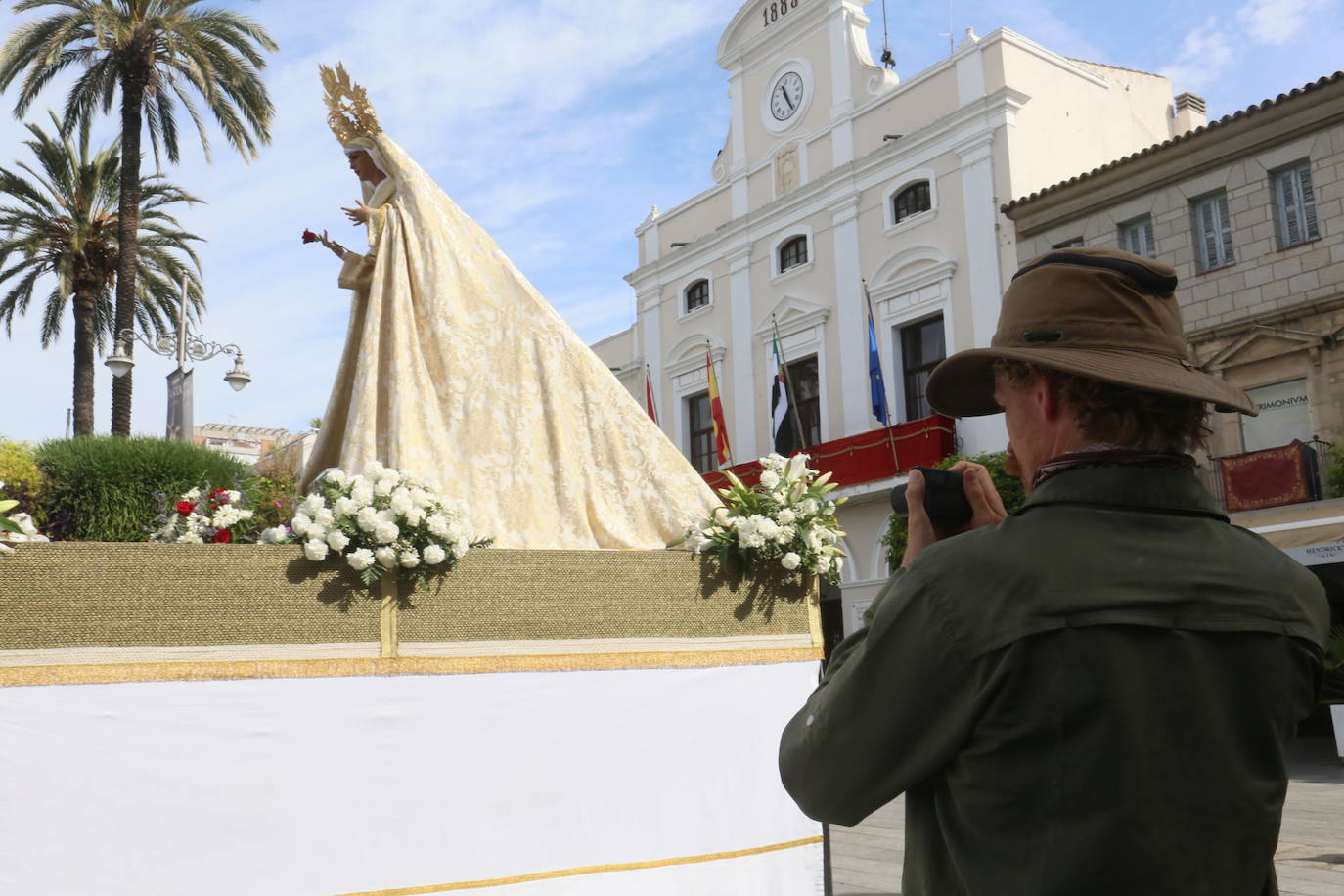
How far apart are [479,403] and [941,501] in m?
3.39

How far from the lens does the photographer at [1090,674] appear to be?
127 centimetres

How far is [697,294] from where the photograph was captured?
23.3 m

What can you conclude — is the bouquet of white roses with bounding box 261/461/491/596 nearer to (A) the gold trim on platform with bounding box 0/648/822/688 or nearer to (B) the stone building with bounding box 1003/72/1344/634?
(A) the gold trim on platform with bounding box 0/648/822/688

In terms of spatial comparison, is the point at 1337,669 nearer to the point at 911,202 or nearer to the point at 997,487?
the point at 997,487

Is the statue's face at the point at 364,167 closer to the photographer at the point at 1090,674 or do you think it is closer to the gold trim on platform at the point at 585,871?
the gold trim on platform at the point at 585,871

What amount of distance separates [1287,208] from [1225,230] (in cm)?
84

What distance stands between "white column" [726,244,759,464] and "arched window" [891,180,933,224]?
348cm

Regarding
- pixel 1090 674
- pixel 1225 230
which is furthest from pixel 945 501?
pixel 1225 230

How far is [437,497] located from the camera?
3.87 m

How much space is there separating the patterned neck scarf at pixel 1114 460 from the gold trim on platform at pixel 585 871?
287 centimetres

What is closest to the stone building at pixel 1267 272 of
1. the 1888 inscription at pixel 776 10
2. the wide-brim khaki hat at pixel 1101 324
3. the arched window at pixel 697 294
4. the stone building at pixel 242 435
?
the 1888 inscription at pixel 776 10

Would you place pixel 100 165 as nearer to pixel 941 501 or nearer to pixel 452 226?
pixel 452 226

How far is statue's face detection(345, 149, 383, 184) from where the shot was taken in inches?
206

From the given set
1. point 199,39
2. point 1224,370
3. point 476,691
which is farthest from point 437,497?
point 199,39
